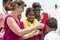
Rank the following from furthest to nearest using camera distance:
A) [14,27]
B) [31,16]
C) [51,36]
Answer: [31,16] < [14,27] < [51,36]

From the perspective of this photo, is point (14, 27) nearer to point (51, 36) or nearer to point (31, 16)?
point (51, 36)

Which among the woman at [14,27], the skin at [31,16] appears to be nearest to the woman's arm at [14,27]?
the woman at [14,27]

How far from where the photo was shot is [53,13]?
595cm

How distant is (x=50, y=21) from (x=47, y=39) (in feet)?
1.10

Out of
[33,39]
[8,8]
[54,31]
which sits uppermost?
[8,8]

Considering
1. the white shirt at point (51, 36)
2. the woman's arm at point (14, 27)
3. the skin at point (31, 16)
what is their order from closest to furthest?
the white shirt at point (51, 36), the woman's arm at point (14, 27), the skin at point (31, 16)

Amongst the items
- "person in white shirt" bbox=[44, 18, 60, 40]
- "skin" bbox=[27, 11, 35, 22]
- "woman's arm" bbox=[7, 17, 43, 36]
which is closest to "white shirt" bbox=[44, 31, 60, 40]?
"person in white shirt" bbox=[44, 18, 60, 40]

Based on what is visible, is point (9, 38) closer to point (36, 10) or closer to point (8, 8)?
point (8, 8)

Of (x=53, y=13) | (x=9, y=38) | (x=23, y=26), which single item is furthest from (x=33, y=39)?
(x=53, y=13)

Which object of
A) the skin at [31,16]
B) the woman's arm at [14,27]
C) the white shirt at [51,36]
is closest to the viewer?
the white shirt at [51,36]

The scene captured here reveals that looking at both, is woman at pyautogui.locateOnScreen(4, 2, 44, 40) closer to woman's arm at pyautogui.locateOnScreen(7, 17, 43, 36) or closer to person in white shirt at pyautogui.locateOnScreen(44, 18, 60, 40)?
woman's arm at pyautogui.locateOnScreen(7, 17, 43, 36)

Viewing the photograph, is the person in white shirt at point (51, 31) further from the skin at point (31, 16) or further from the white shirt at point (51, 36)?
the skin at point (31, 16)

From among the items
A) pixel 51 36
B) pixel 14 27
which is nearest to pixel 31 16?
pixel 14 27

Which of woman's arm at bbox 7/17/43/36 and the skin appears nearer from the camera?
woman's arm at bbox 7/17/43/36
